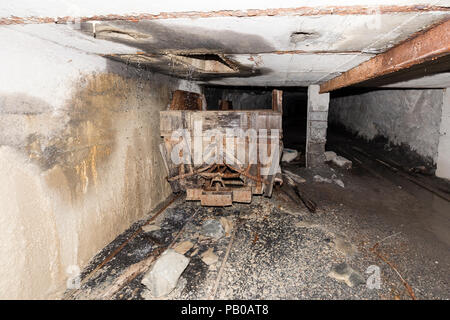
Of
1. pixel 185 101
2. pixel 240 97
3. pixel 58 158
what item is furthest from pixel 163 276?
pixel 240 97

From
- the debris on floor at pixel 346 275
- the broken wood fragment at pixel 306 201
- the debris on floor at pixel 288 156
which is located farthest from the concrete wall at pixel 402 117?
the debris on floor at pixel 346 275

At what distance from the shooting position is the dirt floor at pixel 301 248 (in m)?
2.75

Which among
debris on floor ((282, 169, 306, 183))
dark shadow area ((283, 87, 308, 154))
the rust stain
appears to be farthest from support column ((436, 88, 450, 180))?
the rust stain

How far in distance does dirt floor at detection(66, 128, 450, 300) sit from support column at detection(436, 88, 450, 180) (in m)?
1.41

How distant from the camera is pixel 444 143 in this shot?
6.78m

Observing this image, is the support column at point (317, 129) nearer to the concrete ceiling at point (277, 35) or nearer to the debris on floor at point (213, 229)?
the concrete ceiling at point (277, 35)

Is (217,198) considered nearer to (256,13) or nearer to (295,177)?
(256,13)

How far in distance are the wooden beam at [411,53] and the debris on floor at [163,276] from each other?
11.7ft

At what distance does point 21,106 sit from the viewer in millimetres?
2324

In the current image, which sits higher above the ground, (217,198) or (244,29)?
(244,29)

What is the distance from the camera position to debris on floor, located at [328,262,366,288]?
2799 millimetres

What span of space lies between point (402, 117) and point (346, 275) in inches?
339

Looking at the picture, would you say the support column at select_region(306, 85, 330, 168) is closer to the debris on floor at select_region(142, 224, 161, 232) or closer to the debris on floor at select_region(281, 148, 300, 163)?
the debris on floor at select_region(281, 148, 300, 163)

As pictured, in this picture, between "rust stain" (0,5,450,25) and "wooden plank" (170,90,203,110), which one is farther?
"wooden plank" (170,90,203,110)
